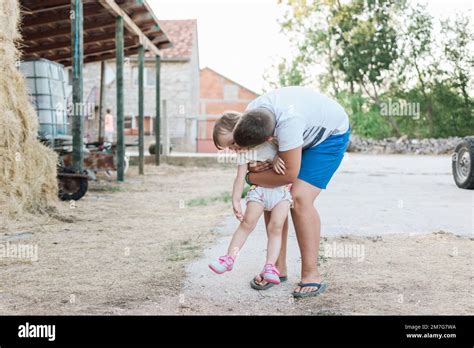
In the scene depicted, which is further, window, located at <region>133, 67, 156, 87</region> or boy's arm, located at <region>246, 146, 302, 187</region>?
window, located at <region>133, 67, 156, 87</region>

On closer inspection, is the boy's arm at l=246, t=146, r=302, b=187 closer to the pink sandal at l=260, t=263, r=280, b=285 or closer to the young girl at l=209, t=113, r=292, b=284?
the young girl at l=209, t=113, r=292, b=284

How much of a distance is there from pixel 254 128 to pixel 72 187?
4.99 metres

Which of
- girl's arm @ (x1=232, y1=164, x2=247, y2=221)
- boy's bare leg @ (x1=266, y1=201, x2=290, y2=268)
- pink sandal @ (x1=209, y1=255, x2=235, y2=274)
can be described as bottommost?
pink sandal @ (x1=209, y1=255, x2=235, y2=274)

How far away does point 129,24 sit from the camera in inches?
448

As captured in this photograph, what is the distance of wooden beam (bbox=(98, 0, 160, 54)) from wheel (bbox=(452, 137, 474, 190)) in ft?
18.9

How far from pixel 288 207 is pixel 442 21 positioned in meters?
25.0

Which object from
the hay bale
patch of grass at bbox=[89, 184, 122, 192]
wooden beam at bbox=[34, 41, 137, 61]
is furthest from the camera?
wooden beam at bbox=[34, 41, 137, 61]

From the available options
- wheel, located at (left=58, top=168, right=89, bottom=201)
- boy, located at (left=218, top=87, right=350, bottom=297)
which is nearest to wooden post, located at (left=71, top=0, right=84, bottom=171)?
wheel, located at (left=58, top=168, right=89, bottom=201)

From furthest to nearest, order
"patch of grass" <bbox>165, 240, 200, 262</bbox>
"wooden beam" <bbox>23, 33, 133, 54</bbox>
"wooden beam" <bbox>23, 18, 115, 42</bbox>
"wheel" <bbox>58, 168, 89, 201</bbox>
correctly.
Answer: "wooden beam" <bbox>23, 33, 133, 54</bbox> → "wooden beam" <bbox>23, 18, 115, 42</bbox> → "wheel" <bbox>58, 168, 89, 201</bbox> → "patch of grass" <bbox>165, 240, 200, 262</bbox>

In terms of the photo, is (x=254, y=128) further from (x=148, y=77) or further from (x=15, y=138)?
(x=148, y=77)

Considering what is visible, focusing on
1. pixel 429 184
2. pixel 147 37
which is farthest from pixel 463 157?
pixel 147 37

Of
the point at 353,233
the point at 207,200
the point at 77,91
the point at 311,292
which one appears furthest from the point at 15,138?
the point at 311,292

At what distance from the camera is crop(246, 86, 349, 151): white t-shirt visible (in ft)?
10.4
